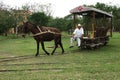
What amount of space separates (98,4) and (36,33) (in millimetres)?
31641

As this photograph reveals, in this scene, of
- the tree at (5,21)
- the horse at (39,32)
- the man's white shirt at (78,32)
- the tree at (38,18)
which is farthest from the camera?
the tree at (38,18)

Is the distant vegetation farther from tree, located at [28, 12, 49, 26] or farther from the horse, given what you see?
the horse

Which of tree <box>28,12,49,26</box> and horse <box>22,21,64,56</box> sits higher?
tree <box>28,12,49,26</box>

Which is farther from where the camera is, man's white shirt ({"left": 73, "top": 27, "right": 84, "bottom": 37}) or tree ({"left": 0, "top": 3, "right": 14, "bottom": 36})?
tree ({"left": 0, "top": 3, "right": 14, "bottom": 36})

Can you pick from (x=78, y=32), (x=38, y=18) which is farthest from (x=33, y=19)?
(x=78, y=32)

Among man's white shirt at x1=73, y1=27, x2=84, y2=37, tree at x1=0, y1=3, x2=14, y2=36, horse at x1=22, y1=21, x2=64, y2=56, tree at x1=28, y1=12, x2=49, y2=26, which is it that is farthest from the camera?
tree at x1=28, y1=12, x2=49, y2=26

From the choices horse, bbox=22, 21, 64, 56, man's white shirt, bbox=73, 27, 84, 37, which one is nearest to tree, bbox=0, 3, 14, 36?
man's white shirt, bbox=73, 27, 84, 37

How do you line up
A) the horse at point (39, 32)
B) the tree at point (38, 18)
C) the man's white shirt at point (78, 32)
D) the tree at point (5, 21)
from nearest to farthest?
1. the horse at point (39, 32)
2. the man's white shirt at point (78, 32)
3. the tree at point (5, 21)
4. the tree at point (38, 18)

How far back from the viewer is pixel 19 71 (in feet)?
31.7

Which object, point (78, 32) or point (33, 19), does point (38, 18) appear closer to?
point (33, 19)

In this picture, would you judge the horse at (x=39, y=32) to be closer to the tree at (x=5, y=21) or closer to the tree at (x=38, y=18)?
the tree at (x=5, y=21)

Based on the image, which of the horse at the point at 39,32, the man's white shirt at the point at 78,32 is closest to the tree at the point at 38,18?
the man's white shirt at the point at 78,32

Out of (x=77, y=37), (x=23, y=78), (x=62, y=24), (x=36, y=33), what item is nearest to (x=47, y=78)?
(x=23, y=78)

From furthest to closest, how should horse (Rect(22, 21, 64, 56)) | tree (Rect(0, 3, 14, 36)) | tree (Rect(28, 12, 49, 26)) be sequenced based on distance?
tree (Rect(28, 12, 49, 26))
tree (Rect(0, 3, 14, 36))
horse (Rect(22, 21, 64, 56))
